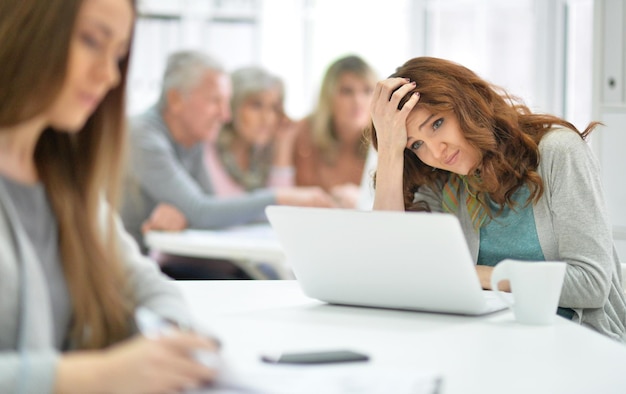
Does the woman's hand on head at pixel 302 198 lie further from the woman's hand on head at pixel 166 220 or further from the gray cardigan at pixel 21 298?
the gray cardigan at pixel 21 298

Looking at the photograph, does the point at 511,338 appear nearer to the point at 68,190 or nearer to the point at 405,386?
the point at 405,386

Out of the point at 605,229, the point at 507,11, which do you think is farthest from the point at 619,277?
the point at 507,11

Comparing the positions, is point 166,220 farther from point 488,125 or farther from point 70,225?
point 70,225

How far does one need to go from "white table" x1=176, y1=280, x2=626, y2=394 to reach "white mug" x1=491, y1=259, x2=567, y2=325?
23mm

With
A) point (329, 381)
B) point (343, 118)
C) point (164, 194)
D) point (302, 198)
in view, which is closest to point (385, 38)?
point (343, 118)

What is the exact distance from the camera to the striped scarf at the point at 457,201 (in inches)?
80.9

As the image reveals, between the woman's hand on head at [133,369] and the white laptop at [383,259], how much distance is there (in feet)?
2.09

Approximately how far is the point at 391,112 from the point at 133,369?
4.08 ft

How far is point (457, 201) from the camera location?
2.13 m

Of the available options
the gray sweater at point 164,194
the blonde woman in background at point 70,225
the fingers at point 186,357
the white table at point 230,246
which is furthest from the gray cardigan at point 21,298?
the gray sweater at point 164,194

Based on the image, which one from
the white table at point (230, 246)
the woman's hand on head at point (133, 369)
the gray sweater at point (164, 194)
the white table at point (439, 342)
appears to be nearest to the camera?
the woman's hand on head at point (133, 369)

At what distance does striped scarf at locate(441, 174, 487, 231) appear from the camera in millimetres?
2055

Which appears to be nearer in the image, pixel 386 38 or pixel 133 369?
pixel 133 369

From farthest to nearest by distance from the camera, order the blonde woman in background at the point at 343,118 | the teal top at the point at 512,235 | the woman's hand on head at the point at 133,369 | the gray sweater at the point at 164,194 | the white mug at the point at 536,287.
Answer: the blonde woman in background at the point at 343,118 → the gray sweater at the point at 164,194 → the teal top at the point at 512,235 → the white mug at the point at 536,287 → the woman's hand on head at the point at 133,369
